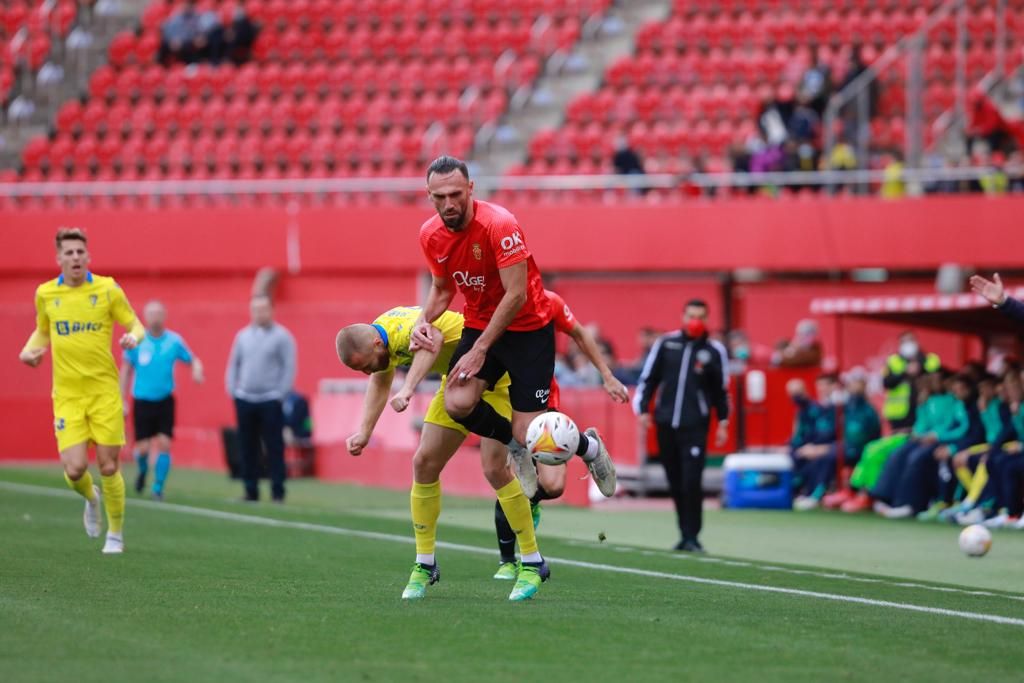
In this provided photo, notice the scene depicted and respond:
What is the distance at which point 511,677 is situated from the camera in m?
6.71

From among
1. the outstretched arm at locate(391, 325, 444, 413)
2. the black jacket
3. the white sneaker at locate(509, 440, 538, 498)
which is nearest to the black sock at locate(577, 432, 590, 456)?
the white sneaker at locate(509, 440, 538, 498)

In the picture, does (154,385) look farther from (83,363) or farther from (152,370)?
(83,363)

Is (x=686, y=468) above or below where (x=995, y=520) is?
above

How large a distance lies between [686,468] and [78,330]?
4976mm

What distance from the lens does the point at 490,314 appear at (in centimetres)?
912

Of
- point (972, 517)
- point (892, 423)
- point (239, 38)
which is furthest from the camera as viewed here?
point (239, 38)

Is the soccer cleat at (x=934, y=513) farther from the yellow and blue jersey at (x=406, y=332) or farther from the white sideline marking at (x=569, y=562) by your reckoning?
the yellow and blue jersey at (x=406, y=332)

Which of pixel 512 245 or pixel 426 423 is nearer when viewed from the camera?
pixel 512 245

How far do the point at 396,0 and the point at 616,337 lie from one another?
960cm

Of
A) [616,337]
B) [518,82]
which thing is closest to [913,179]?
[616,337]

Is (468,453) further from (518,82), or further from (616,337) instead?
(518,82)

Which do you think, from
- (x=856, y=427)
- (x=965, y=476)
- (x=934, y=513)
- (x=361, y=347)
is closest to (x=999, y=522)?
(x=965, y=476)

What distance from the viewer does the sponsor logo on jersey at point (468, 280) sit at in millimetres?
8977

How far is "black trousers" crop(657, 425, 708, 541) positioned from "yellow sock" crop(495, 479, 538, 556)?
15.5 feet
